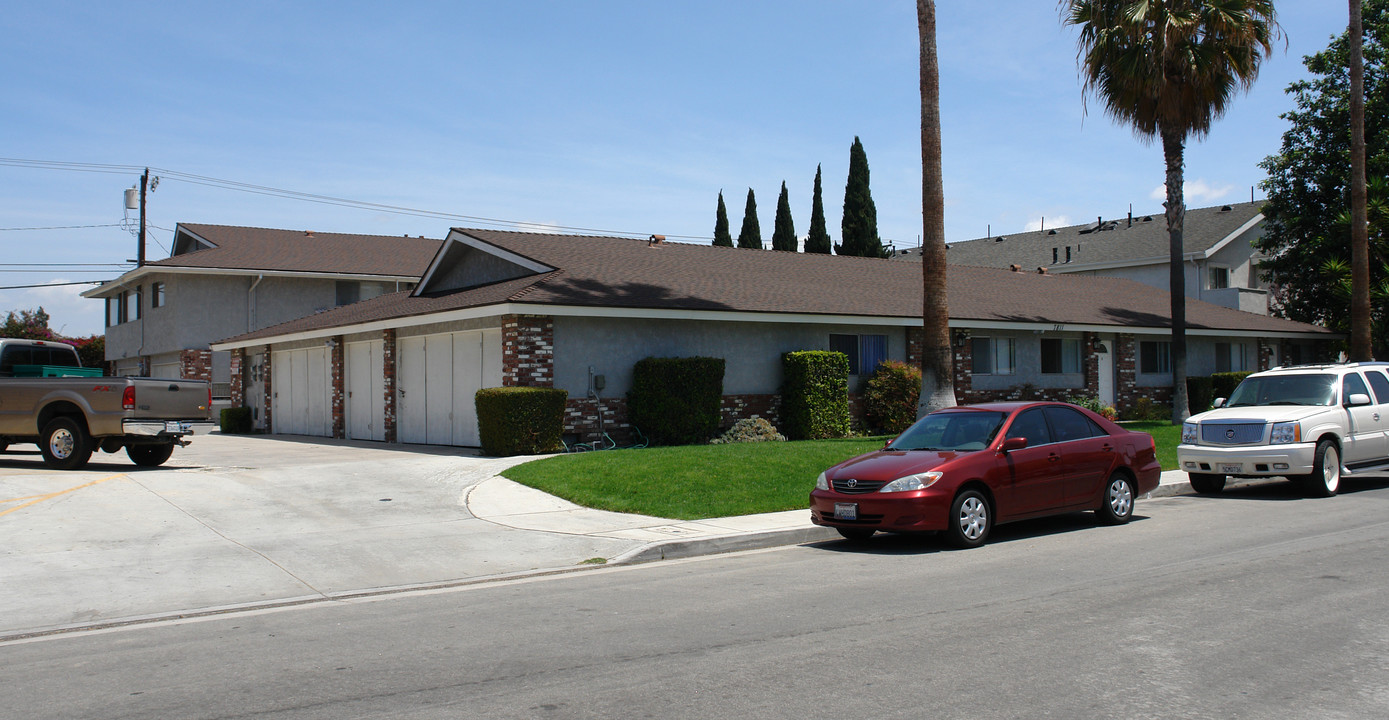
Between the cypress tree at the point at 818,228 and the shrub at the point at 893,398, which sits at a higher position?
the cypress tree at the point at 818,228

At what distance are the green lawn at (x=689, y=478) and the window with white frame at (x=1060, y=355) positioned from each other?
10624 mm

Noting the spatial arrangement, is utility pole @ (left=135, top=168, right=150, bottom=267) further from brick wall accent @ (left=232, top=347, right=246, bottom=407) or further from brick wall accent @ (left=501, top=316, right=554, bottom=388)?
brick wall accent @ (left=501, top=316, right=554, bottom=388)

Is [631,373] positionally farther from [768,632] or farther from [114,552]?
[768,632]

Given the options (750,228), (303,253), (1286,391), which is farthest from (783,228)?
(1286,391)

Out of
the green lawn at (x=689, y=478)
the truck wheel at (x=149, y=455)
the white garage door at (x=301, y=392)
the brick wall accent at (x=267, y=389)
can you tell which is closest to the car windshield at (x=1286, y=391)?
the green lawn at (x=689, y=478)

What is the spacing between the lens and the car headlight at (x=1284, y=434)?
14.3 metres

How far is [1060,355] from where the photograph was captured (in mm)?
29188

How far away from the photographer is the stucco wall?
67.2ft

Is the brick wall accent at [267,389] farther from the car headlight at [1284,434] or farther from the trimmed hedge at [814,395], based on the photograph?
the car headlight at [1284,434]

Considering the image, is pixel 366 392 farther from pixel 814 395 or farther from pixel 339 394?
pixel 814 395

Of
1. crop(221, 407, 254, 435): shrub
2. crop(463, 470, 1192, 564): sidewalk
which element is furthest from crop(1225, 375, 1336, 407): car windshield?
crop(221, 407, 254, 435): shrub

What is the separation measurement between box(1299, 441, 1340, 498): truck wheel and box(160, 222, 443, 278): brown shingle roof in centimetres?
3190

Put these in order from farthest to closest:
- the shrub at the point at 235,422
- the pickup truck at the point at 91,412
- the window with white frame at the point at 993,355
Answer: the shrub at the point at 235,422
the window with white frame at the point at 993,355
the pickup truck at the point at 91,412

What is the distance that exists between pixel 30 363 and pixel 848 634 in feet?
56.6
